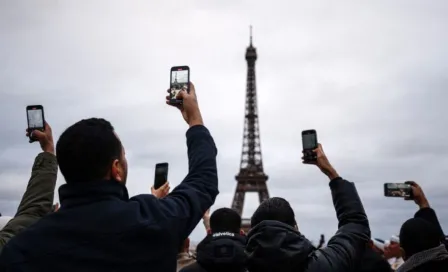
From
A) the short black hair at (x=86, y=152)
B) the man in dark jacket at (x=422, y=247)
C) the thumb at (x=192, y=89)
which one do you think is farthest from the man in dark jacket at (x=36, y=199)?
the man in dark jacket at (x=422, y=247)

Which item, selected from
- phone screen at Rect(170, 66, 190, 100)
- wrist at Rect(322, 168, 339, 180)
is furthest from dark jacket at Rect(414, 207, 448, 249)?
phone screen at Rect(170, 66, 190, 100)

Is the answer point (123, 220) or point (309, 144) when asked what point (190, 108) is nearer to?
point (123, 220)

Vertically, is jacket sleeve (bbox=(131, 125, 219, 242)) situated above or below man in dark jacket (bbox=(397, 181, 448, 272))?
above

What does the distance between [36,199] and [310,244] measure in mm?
1691

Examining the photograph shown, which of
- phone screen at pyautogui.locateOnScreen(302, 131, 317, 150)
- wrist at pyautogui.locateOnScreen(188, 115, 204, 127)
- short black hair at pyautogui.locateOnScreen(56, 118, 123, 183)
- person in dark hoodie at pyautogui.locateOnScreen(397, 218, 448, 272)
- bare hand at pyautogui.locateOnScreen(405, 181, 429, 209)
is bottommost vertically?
person in dark hoodie at pyautogui.locateOnScreen(397, 218, 448, 272)

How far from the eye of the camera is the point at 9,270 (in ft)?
7.52

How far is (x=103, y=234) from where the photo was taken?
2.34 meters

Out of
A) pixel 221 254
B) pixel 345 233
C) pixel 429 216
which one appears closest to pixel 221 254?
pixel 221 254

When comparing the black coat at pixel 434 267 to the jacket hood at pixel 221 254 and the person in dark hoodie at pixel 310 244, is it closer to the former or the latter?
the person in dark hoodie at pixel 310 244

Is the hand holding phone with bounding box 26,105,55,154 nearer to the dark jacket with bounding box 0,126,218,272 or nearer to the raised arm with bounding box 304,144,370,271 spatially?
the dark jacket with bounding box 0,126,218,272

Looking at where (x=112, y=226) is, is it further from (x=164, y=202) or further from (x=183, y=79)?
(x=183, y=79)

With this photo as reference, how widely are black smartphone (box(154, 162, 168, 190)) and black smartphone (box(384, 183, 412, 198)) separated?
2355mm

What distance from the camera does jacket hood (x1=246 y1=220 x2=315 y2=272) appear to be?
10.1 ft

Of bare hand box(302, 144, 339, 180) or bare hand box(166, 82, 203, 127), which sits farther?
bare hand box(302, 144, 339, 180)
